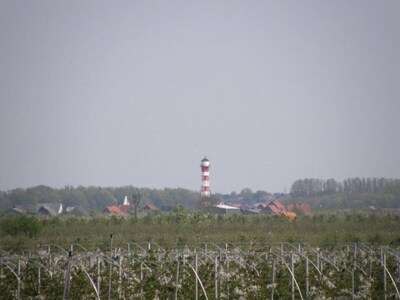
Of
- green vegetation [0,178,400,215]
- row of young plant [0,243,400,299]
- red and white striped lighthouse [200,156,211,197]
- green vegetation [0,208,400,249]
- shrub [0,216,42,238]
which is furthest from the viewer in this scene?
red and white striped lighthouse [200,156,211,197]

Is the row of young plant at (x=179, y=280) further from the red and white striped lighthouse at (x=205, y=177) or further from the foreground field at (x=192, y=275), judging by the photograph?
the red and white striped lighthouse at (x=205, y=177)

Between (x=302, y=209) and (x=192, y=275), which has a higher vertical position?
(x=302, y=209)

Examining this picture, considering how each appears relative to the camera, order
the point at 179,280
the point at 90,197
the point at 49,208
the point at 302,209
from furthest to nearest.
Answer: the point at 90,197, the point at 49,208, the point at 302,209, the point at 179,280

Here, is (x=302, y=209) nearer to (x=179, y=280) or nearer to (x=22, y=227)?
(x=22, y=227)

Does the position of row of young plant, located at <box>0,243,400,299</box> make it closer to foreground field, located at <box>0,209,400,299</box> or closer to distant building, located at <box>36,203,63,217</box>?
foreground field, located at <box>0,209,400,299</box>

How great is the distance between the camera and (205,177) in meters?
85.6

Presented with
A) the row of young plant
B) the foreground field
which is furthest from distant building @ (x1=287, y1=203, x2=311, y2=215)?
the row of young plant

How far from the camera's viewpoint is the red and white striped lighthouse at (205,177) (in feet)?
280

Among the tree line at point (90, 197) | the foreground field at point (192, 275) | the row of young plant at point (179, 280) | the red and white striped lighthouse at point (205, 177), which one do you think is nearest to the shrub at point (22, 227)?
the foreground field at point (192, 275)

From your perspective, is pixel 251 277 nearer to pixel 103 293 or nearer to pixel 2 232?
pixel 103 293

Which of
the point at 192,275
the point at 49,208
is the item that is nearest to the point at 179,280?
the point at 192,275

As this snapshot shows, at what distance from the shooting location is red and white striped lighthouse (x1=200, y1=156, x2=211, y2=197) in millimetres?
85375

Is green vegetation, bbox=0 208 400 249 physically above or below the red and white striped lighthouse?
below

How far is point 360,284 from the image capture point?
1927 cm
